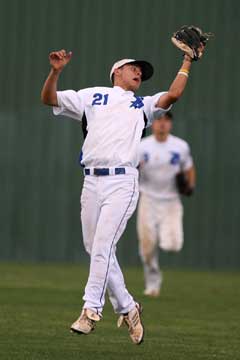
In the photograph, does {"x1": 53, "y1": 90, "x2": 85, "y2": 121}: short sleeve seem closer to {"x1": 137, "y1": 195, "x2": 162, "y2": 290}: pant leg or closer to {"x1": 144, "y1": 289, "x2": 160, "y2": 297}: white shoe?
{"x1": 144, "y1": 289, "x2": 160, "y2": 297}: white shoe

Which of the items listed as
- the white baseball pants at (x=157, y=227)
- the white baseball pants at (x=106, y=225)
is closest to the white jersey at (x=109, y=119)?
the white baseball pants at (x=106, y=225)

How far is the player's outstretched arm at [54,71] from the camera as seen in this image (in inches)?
382

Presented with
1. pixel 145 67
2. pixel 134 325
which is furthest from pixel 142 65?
pixel 134 325

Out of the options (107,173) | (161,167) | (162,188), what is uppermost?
(107,173)

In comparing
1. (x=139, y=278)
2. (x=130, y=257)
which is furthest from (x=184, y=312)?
(x=130, y=257)

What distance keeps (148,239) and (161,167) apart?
39.4 inches

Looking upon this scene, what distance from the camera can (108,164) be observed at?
9.80m

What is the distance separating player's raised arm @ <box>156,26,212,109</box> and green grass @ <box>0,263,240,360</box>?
6.37 feet

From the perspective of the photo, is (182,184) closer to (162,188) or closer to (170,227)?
(162,188)

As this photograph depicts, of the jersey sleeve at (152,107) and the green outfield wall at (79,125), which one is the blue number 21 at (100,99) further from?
the green outfield wall at (79,125)

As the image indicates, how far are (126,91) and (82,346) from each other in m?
2.05

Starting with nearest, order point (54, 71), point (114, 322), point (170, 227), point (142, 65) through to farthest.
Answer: point (54, 71) → point (142, 65) → point (114, 322) → point (170, 227)

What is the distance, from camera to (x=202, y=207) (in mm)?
23406

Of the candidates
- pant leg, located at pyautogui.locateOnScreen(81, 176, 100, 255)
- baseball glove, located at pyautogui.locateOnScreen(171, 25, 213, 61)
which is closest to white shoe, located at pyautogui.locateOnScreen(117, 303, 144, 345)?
pant leg, located at pyautogui.locateOnScreen(81, 176, 100, 255)
